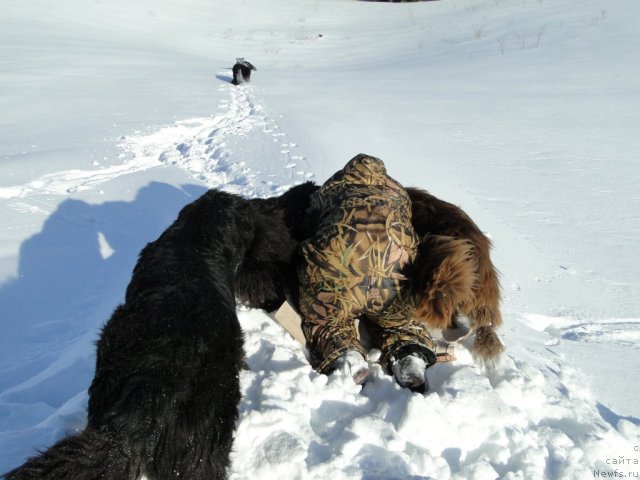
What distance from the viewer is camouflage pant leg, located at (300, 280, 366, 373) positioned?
196 centimetres

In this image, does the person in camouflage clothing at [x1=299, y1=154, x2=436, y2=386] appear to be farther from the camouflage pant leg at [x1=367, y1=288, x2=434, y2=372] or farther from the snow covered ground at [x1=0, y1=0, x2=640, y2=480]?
the snow covered ground at [x1=0, y1=0, x2=640, y2=480]

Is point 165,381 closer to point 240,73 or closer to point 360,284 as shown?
point 360,284

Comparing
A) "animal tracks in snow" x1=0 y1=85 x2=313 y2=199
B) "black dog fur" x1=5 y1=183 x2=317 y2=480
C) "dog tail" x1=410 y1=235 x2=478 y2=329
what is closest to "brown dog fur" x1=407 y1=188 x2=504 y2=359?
"dog tail" x1=410 y1=235 x2=478 y2=329

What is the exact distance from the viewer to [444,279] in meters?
1.81

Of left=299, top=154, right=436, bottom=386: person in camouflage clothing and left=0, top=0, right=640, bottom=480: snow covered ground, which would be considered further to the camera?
left=299, top=154, right=436, bottom=386: person in camouflage clothing

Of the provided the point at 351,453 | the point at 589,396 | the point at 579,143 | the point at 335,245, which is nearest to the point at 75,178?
the point at 335,245

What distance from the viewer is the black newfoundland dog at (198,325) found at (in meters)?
1.19

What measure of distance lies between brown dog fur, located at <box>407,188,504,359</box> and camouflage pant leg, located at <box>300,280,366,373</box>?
30 centimetres

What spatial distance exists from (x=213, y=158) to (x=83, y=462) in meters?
3.74

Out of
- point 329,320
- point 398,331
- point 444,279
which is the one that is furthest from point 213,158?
point 444,279

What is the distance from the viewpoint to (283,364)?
6.29 ft

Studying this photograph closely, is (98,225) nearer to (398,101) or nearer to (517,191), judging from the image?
(517,191)

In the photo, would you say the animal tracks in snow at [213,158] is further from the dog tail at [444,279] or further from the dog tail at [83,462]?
the dog tail at [83,462]

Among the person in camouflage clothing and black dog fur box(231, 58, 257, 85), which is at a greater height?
black dog fur box(231, 58, 257, 85)
